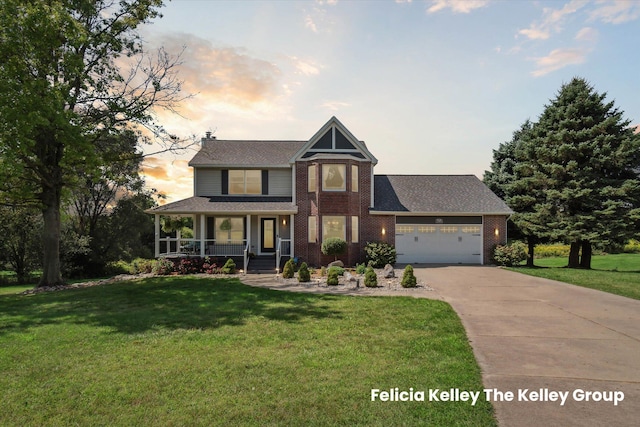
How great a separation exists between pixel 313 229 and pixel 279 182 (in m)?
3.99

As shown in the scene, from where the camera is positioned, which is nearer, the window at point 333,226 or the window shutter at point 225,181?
the window at point 333,226

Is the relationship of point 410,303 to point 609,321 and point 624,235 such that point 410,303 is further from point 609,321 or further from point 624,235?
point 624,235

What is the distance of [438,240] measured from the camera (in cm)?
2122

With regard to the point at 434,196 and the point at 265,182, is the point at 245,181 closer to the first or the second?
the point at 265,182

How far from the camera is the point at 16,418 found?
3.97 m

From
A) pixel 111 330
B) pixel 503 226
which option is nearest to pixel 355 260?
pixel 503 226

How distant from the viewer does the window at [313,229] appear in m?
19.5

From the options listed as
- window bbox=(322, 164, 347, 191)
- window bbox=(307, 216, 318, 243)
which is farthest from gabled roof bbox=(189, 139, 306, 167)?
window bbox=(307, 216, 318, 243)

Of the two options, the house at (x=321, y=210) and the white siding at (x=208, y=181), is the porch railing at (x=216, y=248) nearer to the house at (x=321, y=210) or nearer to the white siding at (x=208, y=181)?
the house at (x=321, y=210)

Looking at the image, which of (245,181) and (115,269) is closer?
(245,181)

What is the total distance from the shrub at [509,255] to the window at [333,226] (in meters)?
9.22

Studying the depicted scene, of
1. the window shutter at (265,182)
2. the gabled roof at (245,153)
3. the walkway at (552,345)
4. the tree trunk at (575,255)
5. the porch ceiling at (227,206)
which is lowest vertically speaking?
the walkway at (552,345)

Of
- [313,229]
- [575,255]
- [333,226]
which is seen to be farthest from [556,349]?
[575,255]

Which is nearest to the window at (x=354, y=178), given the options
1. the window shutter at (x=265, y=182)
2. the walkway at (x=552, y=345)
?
the window shutter at (x=265, y=182)
